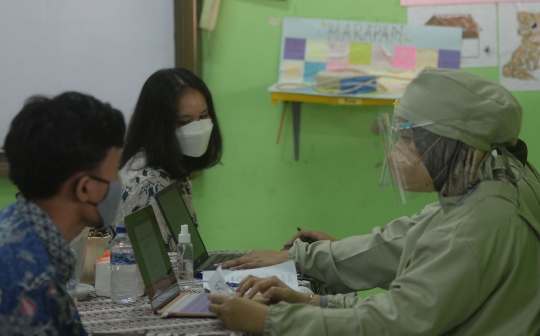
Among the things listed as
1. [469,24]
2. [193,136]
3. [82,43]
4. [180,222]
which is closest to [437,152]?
[180,222]

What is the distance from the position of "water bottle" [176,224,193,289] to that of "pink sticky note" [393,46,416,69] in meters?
1.61

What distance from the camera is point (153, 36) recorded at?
2902 millimetres

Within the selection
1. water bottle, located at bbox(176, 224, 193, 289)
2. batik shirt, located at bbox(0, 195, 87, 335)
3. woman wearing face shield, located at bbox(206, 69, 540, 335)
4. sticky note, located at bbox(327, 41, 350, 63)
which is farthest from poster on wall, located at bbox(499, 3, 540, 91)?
batik shirt, located at bbox(0, 195, 87, 335)

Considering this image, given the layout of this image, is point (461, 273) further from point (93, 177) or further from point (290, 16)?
point (290, 16)

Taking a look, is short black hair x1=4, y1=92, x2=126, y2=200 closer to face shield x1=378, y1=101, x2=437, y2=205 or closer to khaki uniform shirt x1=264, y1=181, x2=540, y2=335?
khaki uniform shirt x1=264, y1=181, x2=540, y2=335

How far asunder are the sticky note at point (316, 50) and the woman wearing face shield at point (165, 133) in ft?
2.54

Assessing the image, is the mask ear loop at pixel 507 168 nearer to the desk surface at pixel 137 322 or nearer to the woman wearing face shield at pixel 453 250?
the woman wearing face shield at pixel 453 250

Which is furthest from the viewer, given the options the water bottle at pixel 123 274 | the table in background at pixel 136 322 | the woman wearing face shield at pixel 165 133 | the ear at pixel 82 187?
the woman wearing face shield at pixel 165 133

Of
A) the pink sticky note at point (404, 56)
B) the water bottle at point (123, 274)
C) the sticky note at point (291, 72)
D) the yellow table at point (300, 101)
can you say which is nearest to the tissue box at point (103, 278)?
the water bottle at point (123, 274)

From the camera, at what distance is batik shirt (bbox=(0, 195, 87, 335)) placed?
97 cm

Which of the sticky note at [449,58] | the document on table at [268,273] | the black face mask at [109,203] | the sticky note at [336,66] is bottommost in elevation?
the document on table at [268,273]

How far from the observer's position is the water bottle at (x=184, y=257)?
1.67 m

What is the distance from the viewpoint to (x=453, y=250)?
127 cm

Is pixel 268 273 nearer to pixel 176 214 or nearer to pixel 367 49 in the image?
pixel 176 214
